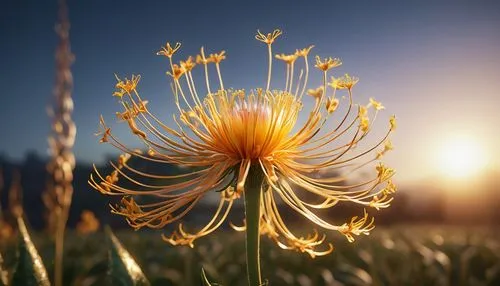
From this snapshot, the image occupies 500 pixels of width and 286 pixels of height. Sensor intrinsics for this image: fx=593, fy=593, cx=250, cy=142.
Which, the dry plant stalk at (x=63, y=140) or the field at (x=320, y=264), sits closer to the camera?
the dry plant stalk at (x=63, y=140)

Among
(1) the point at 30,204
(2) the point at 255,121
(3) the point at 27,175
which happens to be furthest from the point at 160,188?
(3) the point at 27,175

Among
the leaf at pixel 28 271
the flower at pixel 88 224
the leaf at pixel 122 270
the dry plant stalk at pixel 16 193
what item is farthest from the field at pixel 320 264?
the flower at pixel 88 224

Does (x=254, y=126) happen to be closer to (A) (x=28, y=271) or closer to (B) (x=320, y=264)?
(A) (x=28, y=271)

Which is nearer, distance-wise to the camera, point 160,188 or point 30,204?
point 160,188

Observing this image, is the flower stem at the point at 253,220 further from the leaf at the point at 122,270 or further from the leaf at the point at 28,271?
the leaf at the point at 28,271

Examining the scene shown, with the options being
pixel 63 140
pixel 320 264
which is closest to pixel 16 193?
pixel 63 140

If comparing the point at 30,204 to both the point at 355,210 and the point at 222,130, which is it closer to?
the point at 355,210
